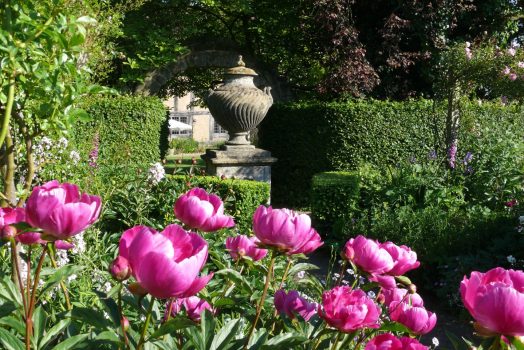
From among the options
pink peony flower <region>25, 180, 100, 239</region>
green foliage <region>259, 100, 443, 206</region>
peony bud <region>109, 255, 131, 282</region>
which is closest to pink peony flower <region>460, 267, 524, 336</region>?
peony bud <region>109, 255, 131, 282</region>

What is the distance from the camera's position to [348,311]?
1079 mm

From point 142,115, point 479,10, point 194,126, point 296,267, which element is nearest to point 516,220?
point 296,267

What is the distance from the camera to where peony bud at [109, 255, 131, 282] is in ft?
3.02

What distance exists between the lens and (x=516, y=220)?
19.6 ft

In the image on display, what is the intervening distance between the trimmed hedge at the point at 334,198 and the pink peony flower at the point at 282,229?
21.3 ft

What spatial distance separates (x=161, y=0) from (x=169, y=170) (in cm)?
397

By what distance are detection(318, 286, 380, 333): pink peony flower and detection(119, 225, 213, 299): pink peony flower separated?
0.95 feet

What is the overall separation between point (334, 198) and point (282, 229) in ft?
22.7

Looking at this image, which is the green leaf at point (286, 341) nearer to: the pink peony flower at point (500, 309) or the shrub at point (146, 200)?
the pink peony flower at point (500, 309)

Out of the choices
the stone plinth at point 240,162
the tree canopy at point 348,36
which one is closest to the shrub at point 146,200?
the stone plinth at point 240,162

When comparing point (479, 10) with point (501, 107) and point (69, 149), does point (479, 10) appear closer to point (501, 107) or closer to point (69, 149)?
point (501, 107)

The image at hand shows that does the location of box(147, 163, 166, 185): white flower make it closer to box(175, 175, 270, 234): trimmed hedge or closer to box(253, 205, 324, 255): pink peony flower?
box(175, 175, 270, 234): trimmed hedge

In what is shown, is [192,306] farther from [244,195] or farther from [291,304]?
[244,195]

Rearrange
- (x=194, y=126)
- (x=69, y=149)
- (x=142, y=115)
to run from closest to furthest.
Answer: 1. (x=69, y=149)
2. (x=142, y=115)
3. (x=194, y=126)
